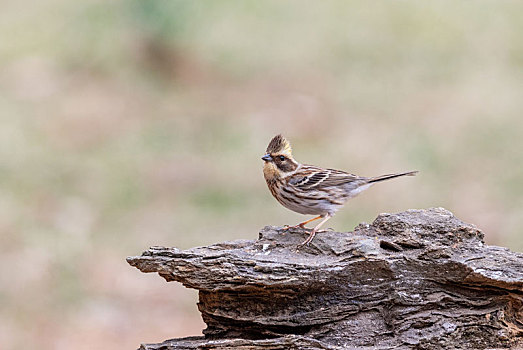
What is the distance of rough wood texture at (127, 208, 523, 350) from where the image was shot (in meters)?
5.21

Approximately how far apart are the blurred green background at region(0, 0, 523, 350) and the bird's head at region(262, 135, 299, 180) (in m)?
4.60

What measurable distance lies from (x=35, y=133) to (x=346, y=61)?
6948 mm

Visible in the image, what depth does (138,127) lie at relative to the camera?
14.7 m

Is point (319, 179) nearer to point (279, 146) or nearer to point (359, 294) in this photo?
point (279, 146)

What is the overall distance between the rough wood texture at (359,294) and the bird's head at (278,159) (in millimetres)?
1203

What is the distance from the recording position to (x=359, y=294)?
5367mm

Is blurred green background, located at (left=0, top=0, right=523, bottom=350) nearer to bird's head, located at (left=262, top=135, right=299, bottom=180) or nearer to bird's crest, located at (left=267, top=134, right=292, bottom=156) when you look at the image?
bird's head, located at (left=262, top=135, right=299, bottom=180)

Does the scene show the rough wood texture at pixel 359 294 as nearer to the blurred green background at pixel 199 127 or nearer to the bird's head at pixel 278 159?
the bird's head at pixel 278 159

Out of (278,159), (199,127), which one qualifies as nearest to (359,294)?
(278,159)

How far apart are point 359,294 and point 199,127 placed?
9863 millimetres

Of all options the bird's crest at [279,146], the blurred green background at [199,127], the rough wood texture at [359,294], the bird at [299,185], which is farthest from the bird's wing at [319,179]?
the blurred green background at [199,127]

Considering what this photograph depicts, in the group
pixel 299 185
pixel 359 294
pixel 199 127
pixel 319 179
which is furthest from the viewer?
pixel 199 127

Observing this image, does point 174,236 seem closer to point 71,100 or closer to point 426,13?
point 71,100

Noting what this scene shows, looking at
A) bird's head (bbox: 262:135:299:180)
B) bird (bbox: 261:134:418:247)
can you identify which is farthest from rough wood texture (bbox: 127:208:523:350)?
bird's head (bbox: 262:135:299:180)
